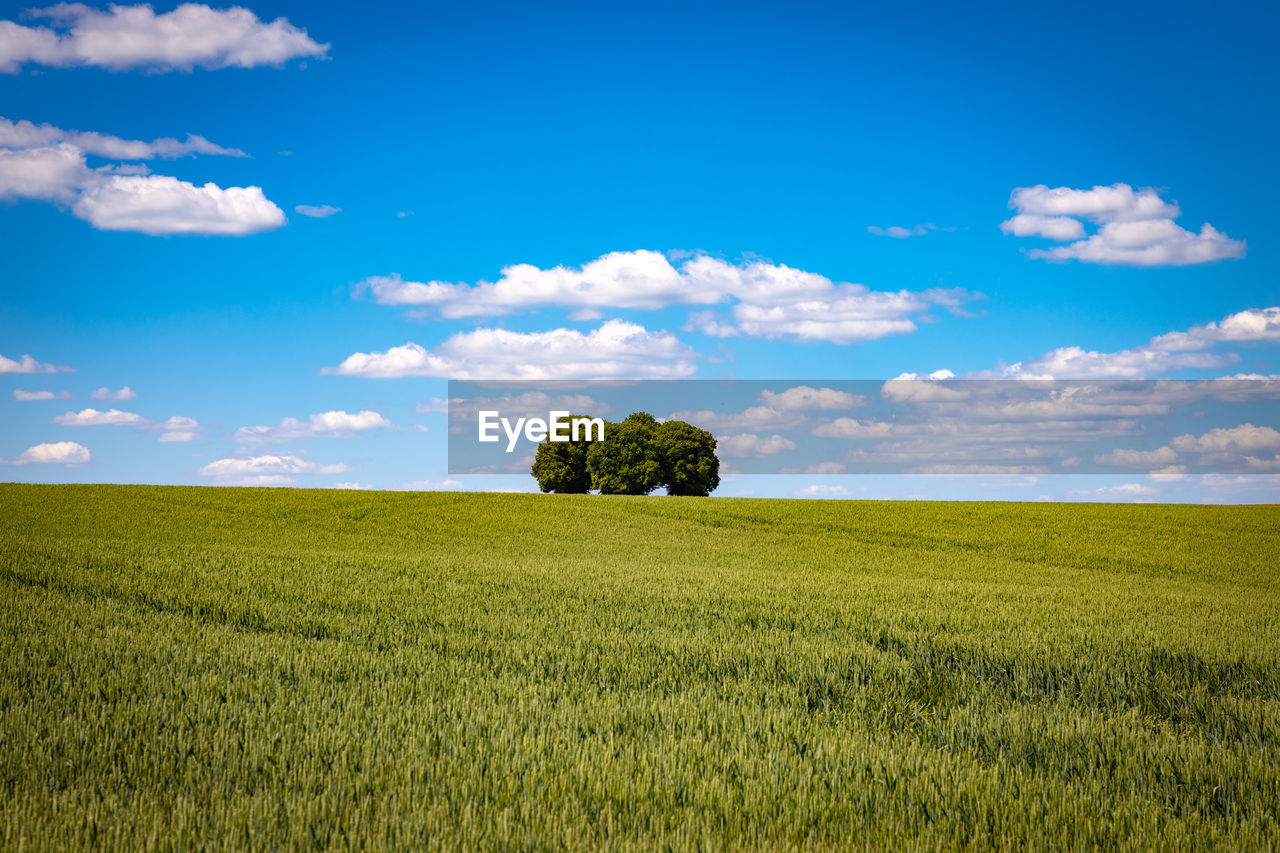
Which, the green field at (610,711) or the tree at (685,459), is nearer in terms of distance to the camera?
the green field at (610,711)

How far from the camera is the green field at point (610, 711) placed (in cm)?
449

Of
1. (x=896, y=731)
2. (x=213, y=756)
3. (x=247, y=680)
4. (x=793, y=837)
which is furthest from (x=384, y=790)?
(x=896, y=731)

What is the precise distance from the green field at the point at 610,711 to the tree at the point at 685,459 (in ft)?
146

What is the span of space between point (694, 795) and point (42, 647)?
7828 millimetres

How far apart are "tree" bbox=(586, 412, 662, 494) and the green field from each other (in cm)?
4287

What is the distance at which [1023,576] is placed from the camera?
24.1m

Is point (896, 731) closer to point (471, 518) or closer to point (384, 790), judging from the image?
point (384, 790)

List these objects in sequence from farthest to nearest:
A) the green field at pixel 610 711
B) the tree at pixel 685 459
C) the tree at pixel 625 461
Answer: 1. the tree at pixel 685 459
2. the tree at pixel 625 461
3. the green field at pixel 610 711

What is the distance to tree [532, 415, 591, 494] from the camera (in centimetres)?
6303

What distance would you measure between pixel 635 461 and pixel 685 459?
429 cm

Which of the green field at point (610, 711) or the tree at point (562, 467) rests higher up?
the tree at point (562, 467)

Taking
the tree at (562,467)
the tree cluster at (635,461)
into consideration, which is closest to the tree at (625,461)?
the tree cluster at (635,461)

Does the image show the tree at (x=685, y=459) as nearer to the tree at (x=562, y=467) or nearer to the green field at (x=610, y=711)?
the tree at (x=562, y=467)

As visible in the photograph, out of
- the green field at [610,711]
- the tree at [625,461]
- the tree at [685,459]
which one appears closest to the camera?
the green field at [610,711]
